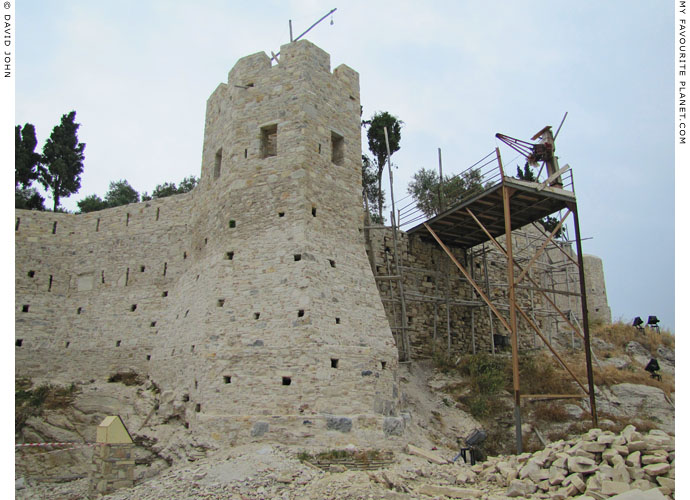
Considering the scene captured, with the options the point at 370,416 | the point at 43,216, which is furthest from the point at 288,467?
the point at 43,216

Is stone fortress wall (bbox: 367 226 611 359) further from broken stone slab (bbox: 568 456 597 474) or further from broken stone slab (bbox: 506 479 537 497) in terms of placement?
broken stone slab (bbox: 506 479 537 497)

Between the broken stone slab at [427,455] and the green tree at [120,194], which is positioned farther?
the green tree at [120,194]

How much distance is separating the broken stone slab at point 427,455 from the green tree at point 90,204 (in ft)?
70.6

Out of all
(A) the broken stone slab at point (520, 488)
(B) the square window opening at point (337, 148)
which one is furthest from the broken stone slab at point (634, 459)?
(B) the square window opening at point (337, 148)

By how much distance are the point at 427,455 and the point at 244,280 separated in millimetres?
4914

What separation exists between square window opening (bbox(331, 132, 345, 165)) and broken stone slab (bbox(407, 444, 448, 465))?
257 inches

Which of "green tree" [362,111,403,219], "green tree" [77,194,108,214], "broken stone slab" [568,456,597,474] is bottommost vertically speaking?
"broken stone slab" [568,456,597,474]

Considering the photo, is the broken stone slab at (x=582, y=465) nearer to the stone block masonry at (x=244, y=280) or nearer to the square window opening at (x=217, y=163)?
the stone block masonry at (x=244, y=280)

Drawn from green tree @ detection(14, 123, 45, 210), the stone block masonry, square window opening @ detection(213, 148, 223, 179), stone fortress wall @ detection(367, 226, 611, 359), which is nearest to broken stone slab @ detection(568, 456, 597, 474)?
the stone block masonry

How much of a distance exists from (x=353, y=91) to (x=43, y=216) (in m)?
9.94

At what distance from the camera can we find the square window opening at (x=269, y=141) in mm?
12234

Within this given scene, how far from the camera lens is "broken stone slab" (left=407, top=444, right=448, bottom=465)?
30.4ft

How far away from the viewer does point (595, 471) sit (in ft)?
23.8

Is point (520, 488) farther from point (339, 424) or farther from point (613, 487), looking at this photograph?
point (339, 424)
